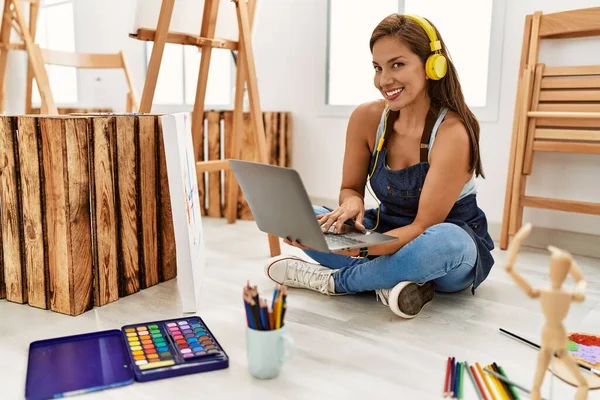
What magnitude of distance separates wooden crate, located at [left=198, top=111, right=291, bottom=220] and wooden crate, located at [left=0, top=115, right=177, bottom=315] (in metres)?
1.08

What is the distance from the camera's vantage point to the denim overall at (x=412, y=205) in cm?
146

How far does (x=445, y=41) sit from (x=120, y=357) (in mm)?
1896

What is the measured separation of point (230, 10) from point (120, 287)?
3.48 feet

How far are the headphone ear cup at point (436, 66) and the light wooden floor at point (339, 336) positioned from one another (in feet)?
1.98

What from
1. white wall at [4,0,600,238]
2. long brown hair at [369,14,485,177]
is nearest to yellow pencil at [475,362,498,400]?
long brown hair at [369,14,485,177]

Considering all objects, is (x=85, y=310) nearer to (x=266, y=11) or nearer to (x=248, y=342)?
(x=248, y=342)

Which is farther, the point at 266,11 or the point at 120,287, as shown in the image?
the point at 266,11

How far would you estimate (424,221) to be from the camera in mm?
1379

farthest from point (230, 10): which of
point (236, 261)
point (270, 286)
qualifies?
point (270, 286)

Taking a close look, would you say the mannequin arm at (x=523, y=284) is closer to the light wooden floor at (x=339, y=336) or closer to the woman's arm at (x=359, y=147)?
the light wooden floor at (x=339, y=336)

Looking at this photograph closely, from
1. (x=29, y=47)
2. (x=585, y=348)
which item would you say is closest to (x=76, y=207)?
(x=585, y=348)

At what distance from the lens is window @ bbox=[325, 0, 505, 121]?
2.16 m

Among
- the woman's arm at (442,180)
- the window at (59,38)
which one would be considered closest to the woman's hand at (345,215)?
the woman's arm at (442,180)

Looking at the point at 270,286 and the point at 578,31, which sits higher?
the point at 578,31
